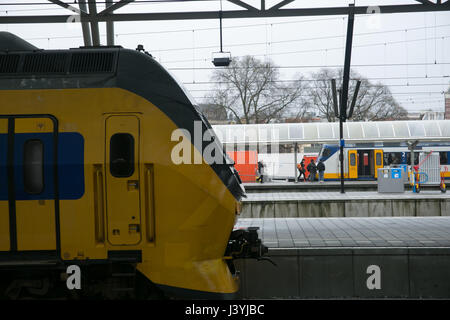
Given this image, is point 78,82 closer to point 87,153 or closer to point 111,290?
point 87,153

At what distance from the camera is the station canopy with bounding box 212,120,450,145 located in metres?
29.9

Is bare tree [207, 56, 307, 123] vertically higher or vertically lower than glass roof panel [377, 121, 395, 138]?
higher

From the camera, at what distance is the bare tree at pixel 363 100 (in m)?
45.3

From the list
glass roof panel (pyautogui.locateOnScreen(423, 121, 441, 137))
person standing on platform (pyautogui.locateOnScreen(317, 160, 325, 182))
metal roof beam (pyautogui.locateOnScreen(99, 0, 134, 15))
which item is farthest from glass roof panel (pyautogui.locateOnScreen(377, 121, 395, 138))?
metal roof beam (pyautogui.locateOnScreen(99, 0, 134, 15))

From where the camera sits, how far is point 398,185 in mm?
20719

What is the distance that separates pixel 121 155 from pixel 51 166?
2.73 ft

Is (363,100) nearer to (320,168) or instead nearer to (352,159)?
(352,159)

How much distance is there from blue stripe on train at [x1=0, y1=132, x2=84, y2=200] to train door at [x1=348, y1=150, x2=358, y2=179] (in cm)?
2681

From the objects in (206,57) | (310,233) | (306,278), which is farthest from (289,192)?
(306,278)

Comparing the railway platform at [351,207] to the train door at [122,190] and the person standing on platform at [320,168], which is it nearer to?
the train door at [122,190]

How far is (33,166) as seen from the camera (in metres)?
5.59

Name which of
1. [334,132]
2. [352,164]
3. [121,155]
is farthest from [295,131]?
[121,155]

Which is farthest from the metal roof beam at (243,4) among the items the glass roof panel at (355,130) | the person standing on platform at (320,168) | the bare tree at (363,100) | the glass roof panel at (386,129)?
the bare tree at (363,100)

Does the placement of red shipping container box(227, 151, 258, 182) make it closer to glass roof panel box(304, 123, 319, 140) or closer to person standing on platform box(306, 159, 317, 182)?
glass roof panel box(304, 123, 319, 140)
